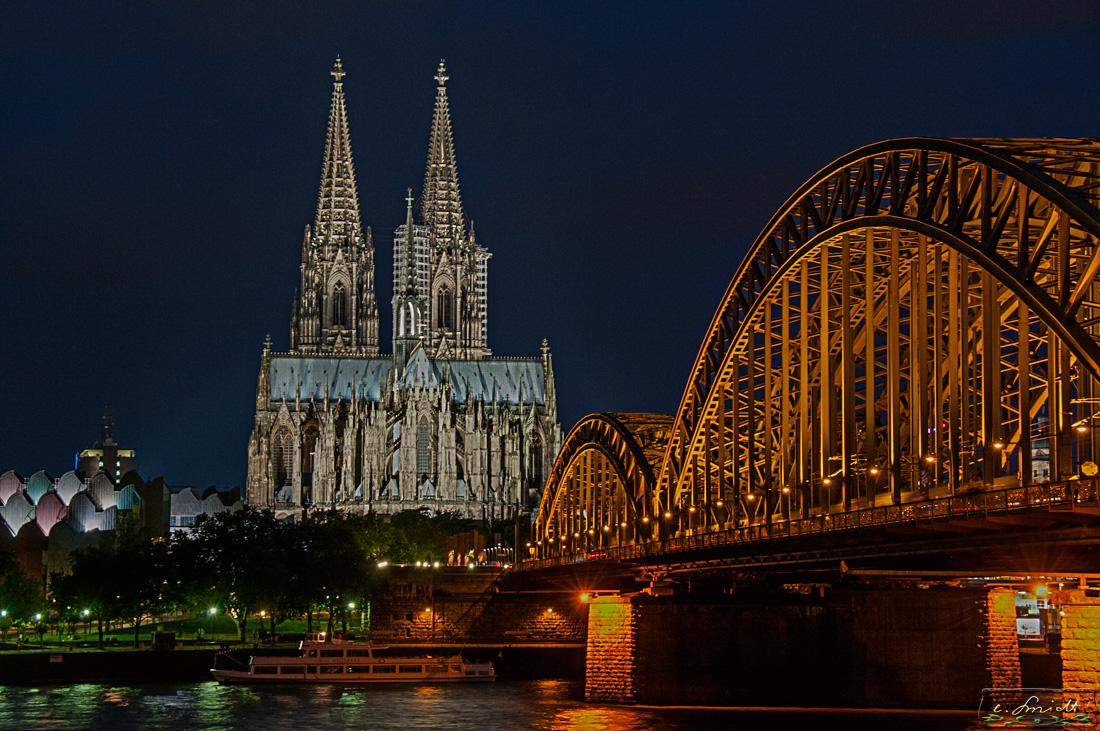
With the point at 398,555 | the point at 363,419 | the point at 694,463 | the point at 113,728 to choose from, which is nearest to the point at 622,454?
the point at 694,463

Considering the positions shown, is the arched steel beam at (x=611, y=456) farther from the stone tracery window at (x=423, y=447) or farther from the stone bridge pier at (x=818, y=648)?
the stone tracery window at (x=423, y=447)

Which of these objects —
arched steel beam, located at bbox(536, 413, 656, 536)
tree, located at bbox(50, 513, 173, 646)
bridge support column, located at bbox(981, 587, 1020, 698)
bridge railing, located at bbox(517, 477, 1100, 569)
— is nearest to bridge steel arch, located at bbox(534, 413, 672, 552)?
arched steel beam, located at bbox(536, 413, 656, 536)

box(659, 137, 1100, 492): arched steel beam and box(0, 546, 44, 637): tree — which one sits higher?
box(659, 137, 1100, 492): arched steel beam

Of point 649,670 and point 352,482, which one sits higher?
point 352,482

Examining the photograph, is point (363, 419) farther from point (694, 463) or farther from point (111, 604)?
point (694, 463)

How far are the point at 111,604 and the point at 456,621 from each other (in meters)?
24.9

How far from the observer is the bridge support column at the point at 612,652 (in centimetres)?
7106

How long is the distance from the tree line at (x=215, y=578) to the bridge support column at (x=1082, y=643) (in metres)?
73.8

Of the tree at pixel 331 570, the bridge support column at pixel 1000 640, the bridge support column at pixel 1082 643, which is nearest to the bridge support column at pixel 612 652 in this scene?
the bridge support column at pixel 1000 640

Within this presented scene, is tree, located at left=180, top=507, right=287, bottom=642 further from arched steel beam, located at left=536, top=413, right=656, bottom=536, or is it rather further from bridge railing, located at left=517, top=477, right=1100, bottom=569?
bridge railing, located at left=517, top=477, right=1100, bottom=569

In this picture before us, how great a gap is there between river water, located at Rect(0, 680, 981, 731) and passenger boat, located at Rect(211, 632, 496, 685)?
3.12m

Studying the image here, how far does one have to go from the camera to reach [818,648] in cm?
7000

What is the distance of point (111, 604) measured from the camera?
118 meters
